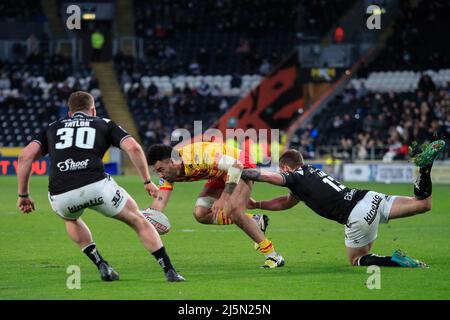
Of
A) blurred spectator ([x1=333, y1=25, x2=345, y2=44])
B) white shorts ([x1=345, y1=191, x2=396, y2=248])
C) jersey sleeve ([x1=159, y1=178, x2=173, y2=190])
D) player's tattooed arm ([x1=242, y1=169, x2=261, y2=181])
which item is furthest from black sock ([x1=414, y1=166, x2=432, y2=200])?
blurred spectator ([x1=333, y1=25, x2=345, y2=44])

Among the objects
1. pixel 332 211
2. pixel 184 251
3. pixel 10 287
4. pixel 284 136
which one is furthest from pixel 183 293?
pixel 284 136

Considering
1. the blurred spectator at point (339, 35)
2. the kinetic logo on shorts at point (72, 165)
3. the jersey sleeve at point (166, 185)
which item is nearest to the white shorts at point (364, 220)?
the jersey sleeve at point (166, 185)

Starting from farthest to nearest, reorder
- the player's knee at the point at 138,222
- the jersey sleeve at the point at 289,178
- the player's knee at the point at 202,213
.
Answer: the player's knee at the point at 202,213, the jersey sleeve at the point at 289,178, the player's knee at the point at 138,222

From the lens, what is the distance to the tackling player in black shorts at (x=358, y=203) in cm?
1206

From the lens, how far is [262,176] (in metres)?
11.6

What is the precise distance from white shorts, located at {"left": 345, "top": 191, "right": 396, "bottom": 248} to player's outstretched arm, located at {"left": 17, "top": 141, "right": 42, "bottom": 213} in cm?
384

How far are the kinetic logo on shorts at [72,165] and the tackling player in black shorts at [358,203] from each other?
2.61 meters

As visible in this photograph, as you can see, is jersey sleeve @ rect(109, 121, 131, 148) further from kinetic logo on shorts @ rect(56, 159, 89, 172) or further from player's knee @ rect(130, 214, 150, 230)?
player's knee @ rect(130, 214, 150, 230)

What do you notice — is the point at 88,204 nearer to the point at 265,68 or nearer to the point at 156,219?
the point at 156,219

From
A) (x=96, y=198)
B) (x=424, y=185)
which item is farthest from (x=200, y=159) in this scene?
(x=424, y=185)

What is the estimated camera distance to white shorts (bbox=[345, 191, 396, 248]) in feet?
39.7

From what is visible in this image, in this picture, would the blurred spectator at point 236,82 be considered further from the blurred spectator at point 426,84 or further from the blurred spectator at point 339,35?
the blurred spectator at point 426,84

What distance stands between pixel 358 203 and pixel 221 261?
211 centimetres

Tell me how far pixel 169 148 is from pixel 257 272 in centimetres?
179
